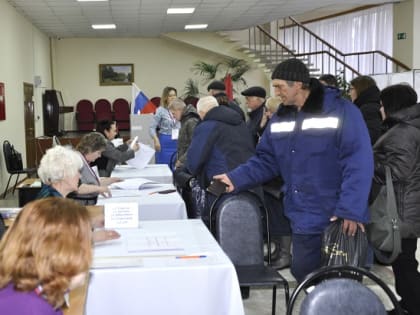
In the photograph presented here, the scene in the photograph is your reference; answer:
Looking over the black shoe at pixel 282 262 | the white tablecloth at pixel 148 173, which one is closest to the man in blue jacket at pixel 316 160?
the black shoe at pixel 282 262

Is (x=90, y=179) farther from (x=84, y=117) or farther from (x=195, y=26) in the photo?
(x=84, y=117)

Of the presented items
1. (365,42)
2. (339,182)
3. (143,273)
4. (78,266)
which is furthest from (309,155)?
(365,42)

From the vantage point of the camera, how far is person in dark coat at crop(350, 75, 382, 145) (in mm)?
3912

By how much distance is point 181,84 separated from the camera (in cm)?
1508

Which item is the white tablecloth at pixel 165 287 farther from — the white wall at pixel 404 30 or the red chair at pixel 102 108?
the red chair at pixel 102 108

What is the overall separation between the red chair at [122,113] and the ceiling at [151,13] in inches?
73.4

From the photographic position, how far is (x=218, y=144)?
379cm

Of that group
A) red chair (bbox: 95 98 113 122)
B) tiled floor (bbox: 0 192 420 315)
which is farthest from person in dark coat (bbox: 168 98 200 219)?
red chair (bbox: 95 98 113 122)

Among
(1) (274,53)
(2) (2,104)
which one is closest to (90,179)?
(2) (2,104)

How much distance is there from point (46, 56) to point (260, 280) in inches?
474

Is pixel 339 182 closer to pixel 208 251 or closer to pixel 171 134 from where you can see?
pixel 208 251

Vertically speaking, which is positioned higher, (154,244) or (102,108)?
(102,108)

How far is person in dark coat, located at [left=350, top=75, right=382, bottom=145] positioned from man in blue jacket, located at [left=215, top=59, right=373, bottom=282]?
1394 mm

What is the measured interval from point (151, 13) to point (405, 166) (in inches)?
352
